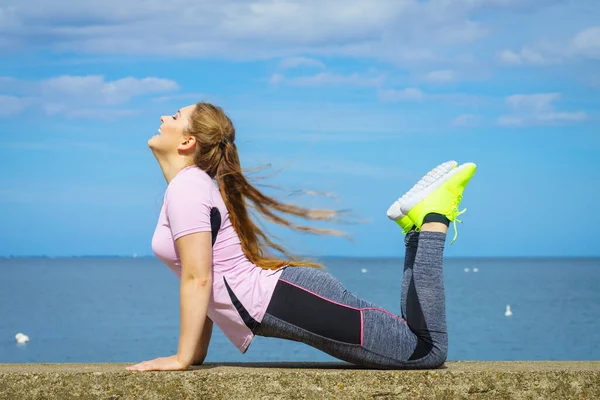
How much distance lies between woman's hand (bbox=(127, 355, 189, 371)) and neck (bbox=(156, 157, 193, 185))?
1.06 meters

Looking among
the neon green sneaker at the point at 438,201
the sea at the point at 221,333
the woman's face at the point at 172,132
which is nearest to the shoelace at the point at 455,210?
the neon green sneaker at the point at 438,201

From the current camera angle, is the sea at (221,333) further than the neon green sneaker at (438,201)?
Yes

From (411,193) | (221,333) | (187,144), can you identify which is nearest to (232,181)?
(187,144)

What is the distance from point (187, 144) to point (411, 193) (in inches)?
51.2

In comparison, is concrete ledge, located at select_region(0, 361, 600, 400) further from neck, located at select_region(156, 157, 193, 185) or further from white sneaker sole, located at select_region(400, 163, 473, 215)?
neck, located at select_region(156, 157, 193, 185)

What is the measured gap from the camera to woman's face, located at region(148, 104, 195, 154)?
4.68 meters

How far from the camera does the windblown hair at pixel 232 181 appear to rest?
4602 millimetres

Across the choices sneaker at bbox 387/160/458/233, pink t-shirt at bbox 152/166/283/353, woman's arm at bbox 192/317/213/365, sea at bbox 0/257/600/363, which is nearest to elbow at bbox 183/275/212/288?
pink t-shirt at bbox 152/166/283/353

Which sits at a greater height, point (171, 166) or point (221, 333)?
point (171, 166)

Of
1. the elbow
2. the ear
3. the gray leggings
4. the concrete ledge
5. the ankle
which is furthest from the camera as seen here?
the ear

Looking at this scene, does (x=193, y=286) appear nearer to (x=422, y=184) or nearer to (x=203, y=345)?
(x=203, y=345)

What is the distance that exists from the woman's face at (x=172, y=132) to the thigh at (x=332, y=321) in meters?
0.96

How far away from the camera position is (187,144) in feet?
15.3

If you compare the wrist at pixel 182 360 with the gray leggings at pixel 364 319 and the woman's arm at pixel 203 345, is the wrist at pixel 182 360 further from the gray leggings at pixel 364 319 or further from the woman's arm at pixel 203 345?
the gray leggings at pixel 364 319
